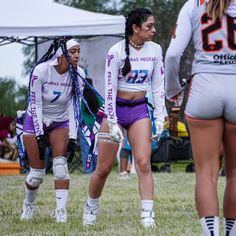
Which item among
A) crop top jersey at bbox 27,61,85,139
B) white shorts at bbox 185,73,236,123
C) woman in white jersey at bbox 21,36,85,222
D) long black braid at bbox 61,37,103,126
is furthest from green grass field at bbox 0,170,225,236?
white shorts at bbox 185,73,236,123

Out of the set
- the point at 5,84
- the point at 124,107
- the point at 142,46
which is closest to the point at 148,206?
the point at 124,107

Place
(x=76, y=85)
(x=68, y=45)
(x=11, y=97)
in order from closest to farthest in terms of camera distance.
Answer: (x=68, y=45) → (x=76, y=85) → (x=11, y=97)

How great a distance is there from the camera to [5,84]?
157 feet

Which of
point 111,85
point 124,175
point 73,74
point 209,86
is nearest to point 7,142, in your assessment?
point 124,175

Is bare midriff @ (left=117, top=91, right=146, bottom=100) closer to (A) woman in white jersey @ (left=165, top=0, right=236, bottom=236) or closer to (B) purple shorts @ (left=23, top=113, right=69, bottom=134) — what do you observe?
(B) purple shorts @ (left=23, top=113, right=69, bottom=134)

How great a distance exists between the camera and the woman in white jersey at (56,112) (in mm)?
8680

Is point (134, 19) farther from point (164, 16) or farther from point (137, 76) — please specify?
point (164, 16)

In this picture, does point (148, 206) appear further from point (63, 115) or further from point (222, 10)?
point (222, 10)

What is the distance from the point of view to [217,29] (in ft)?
17.9

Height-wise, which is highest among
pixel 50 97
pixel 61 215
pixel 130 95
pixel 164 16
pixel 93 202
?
pixel 130 95

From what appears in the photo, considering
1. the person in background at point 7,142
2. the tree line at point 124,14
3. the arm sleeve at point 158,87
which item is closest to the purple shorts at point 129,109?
the arm sleeve at point 158,87

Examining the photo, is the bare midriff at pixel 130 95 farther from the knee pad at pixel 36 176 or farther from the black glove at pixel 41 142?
the knee pad at pixel 36 176

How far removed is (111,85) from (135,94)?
34 cm

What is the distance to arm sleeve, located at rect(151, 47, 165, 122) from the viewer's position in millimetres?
8250
